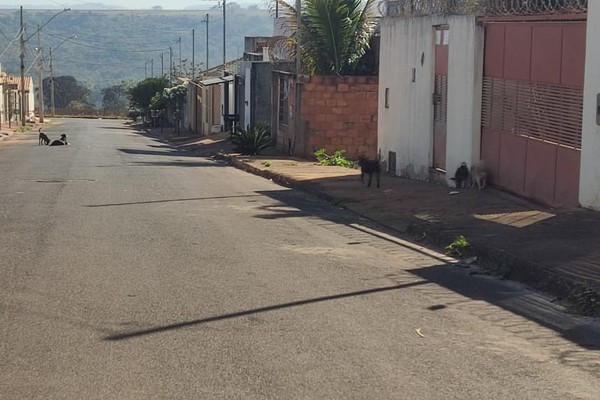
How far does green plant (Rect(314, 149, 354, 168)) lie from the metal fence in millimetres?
5259

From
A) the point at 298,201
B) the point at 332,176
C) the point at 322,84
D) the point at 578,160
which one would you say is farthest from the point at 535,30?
the point at 322,84

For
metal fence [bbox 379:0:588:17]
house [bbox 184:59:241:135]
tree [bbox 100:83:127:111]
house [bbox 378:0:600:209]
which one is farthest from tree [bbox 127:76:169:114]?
metal fence [bbox 379:0:588:17]

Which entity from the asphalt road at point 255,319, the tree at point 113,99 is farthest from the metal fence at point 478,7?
the tree at point 113,99

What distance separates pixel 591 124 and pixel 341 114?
673 inches

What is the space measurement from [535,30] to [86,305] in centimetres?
902

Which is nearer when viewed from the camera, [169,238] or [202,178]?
[169,238]

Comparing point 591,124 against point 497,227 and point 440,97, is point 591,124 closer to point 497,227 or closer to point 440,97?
point 497,227

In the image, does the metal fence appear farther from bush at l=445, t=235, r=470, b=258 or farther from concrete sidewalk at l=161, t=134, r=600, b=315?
bush at l=445, t=235, r=470, b=258

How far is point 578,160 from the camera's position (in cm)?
1362

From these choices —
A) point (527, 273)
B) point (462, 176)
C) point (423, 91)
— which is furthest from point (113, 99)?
point (527, 273)

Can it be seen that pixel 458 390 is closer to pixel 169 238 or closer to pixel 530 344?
pixel 530 344

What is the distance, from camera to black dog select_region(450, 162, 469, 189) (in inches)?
701

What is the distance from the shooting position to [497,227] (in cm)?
1284

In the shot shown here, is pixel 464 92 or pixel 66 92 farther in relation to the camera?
pixel 66 92
